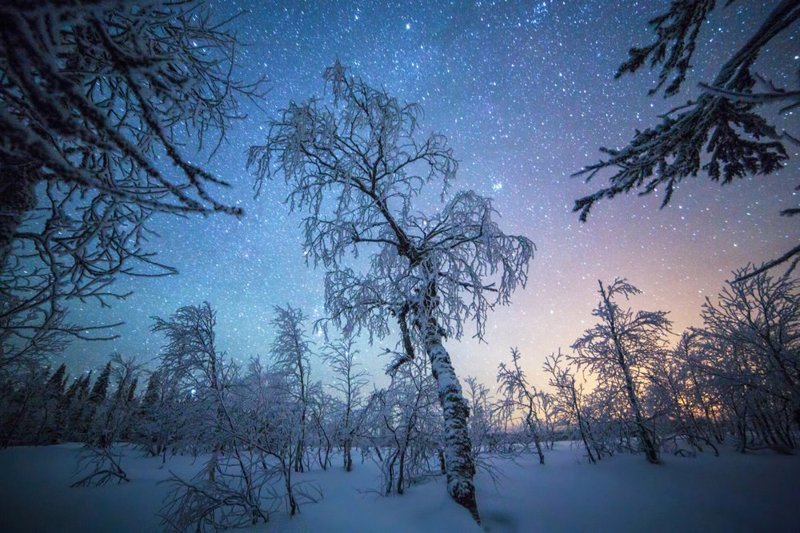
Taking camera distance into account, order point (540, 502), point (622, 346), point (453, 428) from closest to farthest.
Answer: point (453, 428) → point (540, 502) → point (622, 346)

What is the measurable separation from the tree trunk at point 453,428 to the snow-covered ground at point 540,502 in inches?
11.0

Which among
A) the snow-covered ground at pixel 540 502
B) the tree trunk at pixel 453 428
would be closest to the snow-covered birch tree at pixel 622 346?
the snow-covered ground at pixel 540 502

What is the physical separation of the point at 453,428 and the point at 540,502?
227 centimetres

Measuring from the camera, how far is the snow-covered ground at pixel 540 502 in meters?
4.24

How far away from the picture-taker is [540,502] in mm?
5004

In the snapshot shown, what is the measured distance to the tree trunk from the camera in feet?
13.7

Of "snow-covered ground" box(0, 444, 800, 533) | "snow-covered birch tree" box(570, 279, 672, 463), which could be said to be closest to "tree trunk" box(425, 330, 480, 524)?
"snow-covered ground" box(0, 444, 800, 533)

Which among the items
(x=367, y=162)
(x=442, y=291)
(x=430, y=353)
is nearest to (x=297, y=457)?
(x=430, y=353)

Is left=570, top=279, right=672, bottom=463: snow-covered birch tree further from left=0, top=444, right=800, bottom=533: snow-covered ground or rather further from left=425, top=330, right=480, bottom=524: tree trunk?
left=425, top=330, right=480, bottom=524: tree trunk

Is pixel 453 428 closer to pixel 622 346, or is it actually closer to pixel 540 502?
pixel 540 502

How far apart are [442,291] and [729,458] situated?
1122 cm

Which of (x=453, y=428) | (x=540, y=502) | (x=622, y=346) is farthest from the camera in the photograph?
(x=622, y=346)

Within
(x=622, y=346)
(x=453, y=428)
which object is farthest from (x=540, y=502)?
(x=622, y=346)

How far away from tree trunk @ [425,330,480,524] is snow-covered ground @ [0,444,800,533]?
0.28 meters
